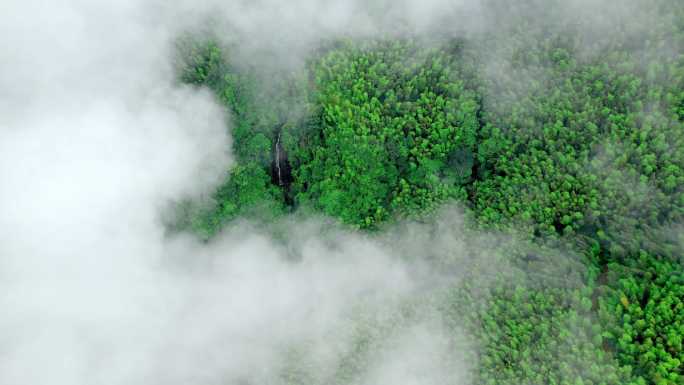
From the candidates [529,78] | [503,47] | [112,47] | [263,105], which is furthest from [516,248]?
[112,47]

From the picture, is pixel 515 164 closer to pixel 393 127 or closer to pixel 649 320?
pixel 393 127

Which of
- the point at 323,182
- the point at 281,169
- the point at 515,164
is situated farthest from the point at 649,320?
the point at 281,169

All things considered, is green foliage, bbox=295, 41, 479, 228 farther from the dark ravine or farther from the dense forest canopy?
the dark ravine

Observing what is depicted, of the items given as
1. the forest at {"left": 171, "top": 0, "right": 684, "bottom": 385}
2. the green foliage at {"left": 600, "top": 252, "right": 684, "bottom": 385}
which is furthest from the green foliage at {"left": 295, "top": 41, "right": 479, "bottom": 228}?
the green foliage at {"left": 600, "top": 252, "right": 684, "bottom": 385}

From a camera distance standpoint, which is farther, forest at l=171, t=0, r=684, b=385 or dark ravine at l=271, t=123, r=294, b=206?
dark ravine at l=271, t=123, r=294, b=206

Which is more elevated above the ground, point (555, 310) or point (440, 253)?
point (440, 253)

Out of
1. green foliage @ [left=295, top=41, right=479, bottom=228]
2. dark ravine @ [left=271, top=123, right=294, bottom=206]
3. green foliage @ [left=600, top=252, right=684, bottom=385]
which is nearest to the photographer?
green foliage @ [left=600, top=252, right=684, bottom=385]

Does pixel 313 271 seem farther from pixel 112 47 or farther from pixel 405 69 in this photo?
pixel 112 47

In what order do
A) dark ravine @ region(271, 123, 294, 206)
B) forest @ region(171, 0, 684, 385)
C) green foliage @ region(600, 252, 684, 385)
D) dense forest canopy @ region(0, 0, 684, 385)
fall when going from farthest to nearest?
dark ravine @ region(271, 123, 294, 206)
dense forest canopy @ region(0, 0, 684, 385)
forest @ region(171, 0, 684, 385)
green foliage @ region(600, 252, 684, 385)
